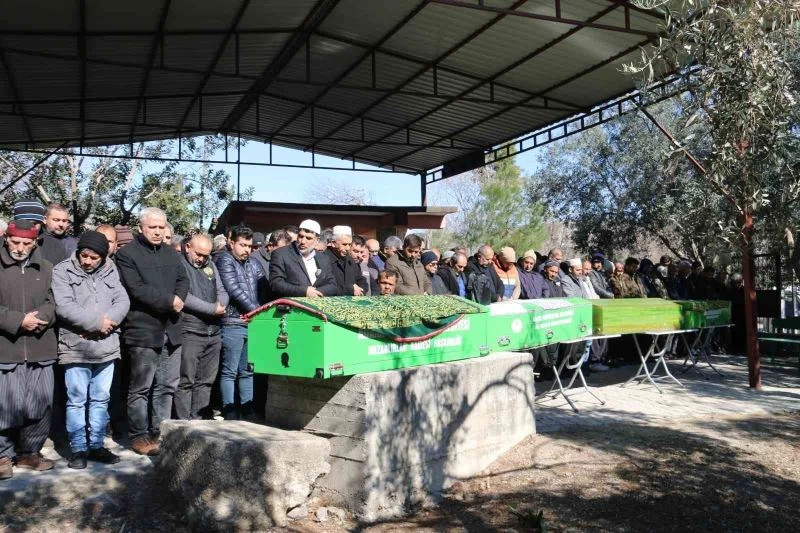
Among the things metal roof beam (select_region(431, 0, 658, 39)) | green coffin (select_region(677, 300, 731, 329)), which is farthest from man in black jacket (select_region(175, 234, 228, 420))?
green coffin (select_region(677, 300, 731, 329))

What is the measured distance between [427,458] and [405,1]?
7.52 metres

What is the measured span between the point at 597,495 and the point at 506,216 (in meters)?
28.8

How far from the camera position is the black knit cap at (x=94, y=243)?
4723mm

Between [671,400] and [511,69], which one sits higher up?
[511,69]

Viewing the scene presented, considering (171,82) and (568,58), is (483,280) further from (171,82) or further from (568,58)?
(171,82)

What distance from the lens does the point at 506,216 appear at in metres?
32.8

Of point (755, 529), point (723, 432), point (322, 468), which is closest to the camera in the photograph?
point (755, 529)

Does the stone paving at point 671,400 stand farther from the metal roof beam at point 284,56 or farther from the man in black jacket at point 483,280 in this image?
the metal roof beam at point 284,56

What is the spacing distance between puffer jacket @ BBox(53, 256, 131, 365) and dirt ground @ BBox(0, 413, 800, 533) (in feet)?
3.21

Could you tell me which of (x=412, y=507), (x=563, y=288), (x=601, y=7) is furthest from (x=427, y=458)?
(x=601, y=7)

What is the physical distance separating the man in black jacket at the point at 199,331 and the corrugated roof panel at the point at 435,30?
20.5 feet

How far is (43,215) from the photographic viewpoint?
18.4 ft

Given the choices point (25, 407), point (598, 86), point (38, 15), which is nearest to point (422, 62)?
point (598, 86)

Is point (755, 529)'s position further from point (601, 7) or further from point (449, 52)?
point (449, 52)
